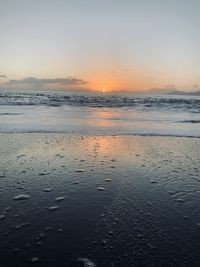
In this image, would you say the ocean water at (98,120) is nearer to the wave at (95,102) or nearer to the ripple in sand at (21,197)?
the wave at (95,102)

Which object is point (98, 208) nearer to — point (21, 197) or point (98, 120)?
point (21, 197)

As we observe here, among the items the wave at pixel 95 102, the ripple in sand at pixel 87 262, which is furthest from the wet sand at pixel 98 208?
the wave at pixel 95 102

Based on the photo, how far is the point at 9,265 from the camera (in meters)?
3.64

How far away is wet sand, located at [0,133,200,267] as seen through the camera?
3.93 m

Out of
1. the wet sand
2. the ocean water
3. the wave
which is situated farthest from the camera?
the wave

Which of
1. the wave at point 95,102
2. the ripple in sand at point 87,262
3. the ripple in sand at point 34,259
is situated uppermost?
the wave at point 95,102

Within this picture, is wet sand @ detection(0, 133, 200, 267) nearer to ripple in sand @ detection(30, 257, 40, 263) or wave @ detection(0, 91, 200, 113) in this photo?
ripple in sand @ detection(30, 257, 40, 263)

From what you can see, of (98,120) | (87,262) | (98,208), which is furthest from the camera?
(98,120)

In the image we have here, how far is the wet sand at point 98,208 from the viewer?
12.9ft

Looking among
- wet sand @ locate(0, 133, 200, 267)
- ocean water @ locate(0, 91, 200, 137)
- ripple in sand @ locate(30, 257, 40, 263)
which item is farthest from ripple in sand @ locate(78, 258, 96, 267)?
ocean water @ locate(0, 91, 200, 137)

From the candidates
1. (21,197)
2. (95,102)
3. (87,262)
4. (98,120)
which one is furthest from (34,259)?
(95,102)

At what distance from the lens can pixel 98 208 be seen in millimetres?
5348

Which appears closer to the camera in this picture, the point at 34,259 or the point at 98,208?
the point at 34,259

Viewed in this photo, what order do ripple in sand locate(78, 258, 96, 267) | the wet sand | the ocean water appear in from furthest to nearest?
the ocean water, the wet sand, ripple in sand locate(78, 258, 96, 267)
